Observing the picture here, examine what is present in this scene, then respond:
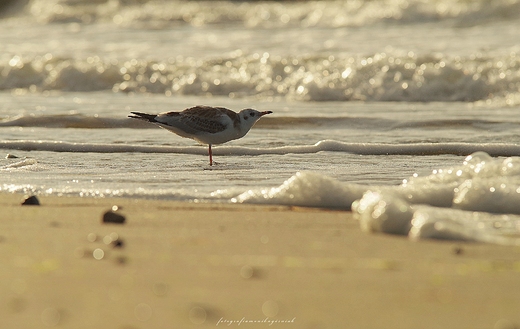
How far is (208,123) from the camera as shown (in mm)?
6434

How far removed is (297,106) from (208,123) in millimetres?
2921

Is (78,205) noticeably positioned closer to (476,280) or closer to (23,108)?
(476,280)

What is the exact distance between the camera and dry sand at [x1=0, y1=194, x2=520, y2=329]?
2225 mm

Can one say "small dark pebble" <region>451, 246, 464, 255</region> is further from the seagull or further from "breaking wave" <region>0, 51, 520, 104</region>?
"breaking wave" <region>0, 51, 520, 104</region>

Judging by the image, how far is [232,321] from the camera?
220cm

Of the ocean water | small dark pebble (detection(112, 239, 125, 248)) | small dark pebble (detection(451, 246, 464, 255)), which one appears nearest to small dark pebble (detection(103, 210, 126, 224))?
small dark pebble (detection(112, 239, 125, 248))

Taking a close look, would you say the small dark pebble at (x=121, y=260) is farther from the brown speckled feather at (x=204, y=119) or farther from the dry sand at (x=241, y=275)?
the brown speckled feather at (x=204, y=119)

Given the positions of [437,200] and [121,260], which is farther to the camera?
[437,200]

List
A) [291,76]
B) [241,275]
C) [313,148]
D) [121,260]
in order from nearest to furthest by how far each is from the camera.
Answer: [241,275] → [121,260] → [313,148] → [291,76]

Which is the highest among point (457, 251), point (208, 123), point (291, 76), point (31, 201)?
point (291, 76)

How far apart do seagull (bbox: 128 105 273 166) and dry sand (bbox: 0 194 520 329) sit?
9.06 ft

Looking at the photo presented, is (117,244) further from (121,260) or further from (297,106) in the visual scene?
(297,106)

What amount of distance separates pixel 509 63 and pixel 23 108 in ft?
18.6

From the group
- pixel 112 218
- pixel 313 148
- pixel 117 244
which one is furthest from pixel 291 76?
pixel 117 244
